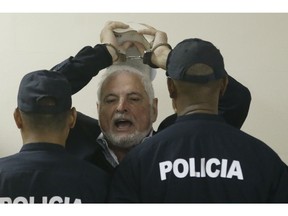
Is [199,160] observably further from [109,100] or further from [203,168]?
[109,100]

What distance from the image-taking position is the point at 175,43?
1958 millimetres

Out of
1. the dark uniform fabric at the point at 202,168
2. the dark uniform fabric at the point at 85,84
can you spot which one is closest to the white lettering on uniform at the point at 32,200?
the dark uniform fabric at the point at 202,168

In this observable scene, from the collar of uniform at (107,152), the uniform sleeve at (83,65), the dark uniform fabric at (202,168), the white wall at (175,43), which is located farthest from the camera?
the white wall at (175,43)

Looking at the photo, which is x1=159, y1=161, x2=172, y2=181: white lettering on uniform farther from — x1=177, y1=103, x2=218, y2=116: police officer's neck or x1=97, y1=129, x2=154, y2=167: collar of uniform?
x1=97, y1=129, x2=154, y2=167: collar of uniform

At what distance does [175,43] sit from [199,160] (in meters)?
0.93

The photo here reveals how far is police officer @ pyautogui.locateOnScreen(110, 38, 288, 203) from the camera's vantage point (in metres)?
1.09

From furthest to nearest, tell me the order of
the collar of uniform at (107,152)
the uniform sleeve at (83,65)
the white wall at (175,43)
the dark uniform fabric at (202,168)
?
the white wall at (175,43) < the collar of uniform at (107,152) < the uniform sleeve at (83,65) < the dark uniform fabric at (202,168)

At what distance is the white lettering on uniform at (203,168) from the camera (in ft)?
3.57

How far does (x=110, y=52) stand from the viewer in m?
1.59

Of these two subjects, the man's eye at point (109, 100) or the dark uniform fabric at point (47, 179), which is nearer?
the dark uniform fabric at point (47, 179)

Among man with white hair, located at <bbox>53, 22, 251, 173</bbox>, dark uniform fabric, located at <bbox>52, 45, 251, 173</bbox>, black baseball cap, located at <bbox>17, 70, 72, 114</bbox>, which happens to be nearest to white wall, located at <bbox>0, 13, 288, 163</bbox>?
man with white hair, located at <bbox>53, 22, 251, 173</bbox>

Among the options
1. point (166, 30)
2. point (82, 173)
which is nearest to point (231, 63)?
point (166, 30)

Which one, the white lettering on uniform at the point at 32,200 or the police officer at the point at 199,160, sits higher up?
the police officer at the point at 199,160

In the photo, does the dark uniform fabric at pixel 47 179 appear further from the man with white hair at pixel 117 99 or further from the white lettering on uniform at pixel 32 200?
the man with white hair at pixel 117 99
